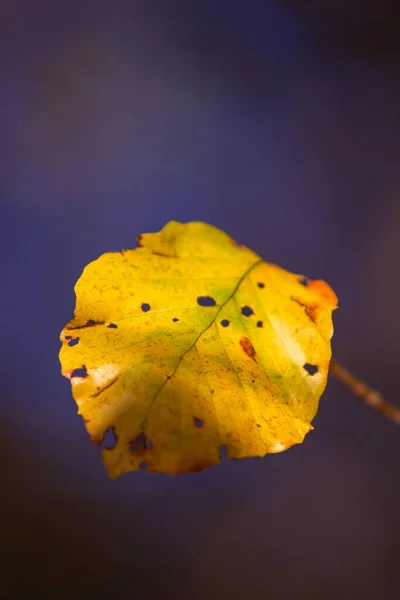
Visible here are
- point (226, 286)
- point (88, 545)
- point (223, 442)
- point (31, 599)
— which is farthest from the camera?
point (88, 545)

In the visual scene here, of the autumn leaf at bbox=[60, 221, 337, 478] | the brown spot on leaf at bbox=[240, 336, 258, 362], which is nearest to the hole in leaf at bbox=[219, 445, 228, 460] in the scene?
the autumn leaf at bbox=[60, 221, 337, 478]

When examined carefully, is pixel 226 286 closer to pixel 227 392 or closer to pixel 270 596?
pixel 227 392

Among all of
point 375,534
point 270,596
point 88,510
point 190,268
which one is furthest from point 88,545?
point 190,268

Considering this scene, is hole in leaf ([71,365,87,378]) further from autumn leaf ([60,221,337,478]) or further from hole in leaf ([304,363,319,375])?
hole in leaf ([304,363,319,375])

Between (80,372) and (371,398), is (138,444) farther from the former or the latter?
(371,398)

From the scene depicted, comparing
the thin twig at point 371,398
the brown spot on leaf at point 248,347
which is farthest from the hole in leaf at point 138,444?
the thin twig at point 371,398

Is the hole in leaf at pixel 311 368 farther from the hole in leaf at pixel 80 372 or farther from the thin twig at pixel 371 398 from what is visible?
the hole in leaf at pixel 80 372

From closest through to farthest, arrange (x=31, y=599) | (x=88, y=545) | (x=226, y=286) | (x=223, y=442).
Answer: (x=223, y=442), (x=226, y=286), (x=31, y=599), (x=88, y=545)

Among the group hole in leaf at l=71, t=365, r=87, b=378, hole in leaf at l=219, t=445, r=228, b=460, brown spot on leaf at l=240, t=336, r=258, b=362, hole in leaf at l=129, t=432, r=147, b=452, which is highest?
brown spot on leaf at l=240, t=336, r=258, b=362
